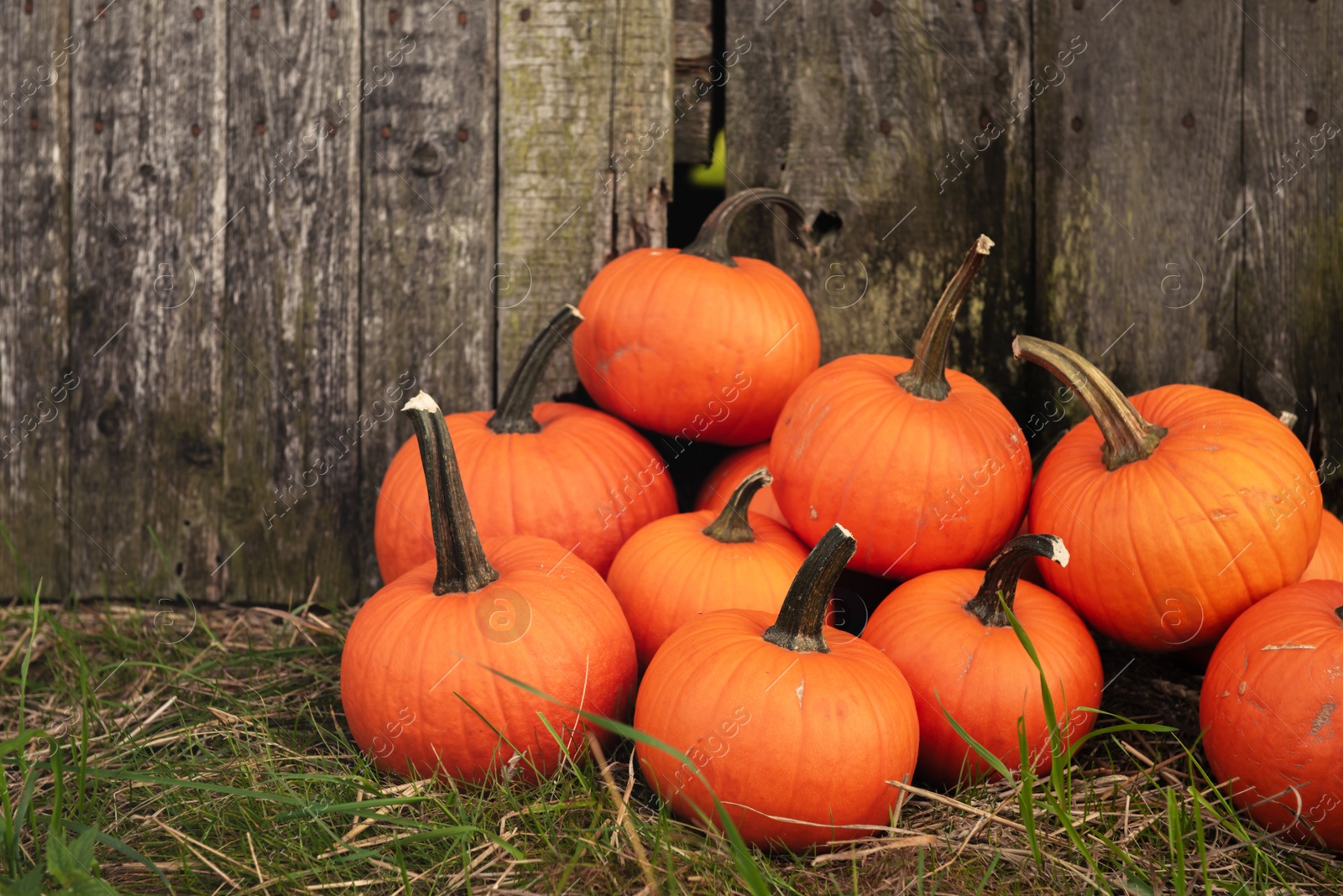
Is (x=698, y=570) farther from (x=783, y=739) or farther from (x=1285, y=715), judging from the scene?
(x=1285, y=715)

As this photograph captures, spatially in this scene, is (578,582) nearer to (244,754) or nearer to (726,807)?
(726,807)

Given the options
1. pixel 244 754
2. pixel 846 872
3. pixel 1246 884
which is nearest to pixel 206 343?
pixel 244 754

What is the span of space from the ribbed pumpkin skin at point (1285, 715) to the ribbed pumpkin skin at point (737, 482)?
93 centimetres

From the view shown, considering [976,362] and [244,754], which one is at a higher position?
[976,362]

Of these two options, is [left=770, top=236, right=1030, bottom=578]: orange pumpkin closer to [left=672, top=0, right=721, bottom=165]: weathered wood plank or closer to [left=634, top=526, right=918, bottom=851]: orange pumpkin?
[left=634, top=526, right=918, bottom=851]: orange pumpkin

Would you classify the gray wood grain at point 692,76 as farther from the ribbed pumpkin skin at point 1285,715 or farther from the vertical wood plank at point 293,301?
the ribbed pumpkin skin at point 1285,715

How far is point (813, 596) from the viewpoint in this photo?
1.63 m

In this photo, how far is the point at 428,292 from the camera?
266 centimetres

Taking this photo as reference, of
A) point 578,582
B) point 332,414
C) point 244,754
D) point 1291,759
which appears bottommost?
point 244,754

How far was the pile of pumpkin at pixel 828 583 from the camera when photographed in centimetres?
161

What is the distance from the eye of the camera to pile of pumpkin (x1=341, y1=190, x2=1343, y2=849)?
1.61 m

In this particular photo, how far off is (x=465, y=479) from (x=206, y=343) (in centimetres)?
102

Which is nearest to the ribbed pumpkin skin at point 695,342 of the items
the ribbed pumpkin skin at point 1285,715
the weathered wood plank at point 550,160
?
the weathered wood plank at point 550,160

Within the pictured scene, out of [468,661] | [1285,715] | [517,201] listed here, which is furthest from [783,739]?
[517,201]
